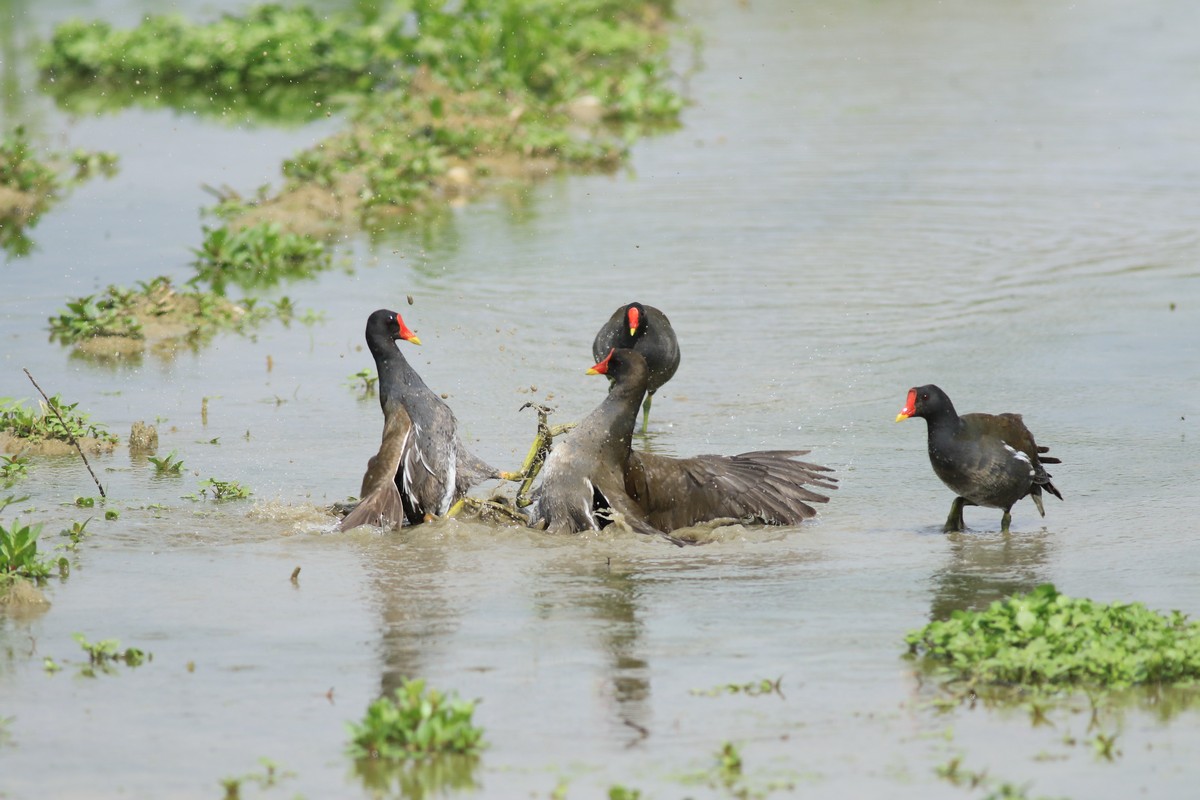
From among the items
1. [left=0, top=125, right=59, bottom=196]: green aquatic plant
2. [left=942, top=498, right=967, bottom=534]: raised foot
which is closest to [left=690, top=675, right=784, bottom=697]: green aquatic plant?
[left=942, top=498, right=967, bottom=534]: raised foot

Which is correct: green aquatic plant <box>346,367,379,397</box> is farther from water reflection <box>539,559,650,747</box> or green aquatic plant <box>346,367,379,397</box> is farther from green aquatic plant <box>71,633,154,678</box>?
green aquatic plant <box>71,633,154,678</box>

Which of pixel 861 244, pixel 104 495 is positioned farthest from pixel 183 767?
pixel 861 244

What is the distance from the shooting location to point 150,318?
1205 centimetres

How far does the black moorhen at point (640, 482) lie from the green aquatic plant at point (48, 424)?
267 centimetres

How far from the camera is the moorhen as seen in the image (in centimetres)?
809

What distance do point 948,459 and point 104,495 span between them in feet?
12.9

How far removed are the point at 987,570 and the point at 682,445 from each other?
8.90 feet

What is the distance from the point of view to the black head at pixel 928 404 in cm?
800

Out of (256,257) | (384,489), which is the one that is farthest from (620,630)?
(256,257)

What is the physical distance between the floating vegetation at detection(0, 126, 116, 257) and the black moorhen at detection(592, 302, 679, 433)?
6361mm

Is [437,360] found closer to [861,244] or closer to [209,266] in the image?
[209,266]

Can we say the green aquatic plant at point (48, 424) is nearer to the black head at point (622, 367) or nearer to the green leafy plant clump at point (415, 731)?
the black head at point (622, 367)

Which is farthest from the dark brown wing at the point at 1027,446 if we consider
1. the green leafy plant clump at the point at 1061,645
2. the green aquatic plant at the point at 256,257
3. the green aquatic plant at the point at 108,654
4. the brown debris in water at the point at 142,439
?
the green aquatic plant at the point at 256,257

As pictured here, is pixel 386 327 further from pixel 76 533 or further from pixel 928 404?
pixel 928 404
